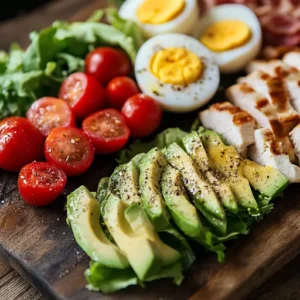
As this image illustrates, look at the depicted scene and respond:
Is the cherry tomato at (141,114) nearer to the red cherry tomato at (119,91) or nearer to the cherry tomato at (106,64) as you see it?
the red cherry tomato at (119,91)

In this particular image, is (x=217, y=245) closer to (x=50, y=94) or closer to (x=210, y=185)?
(x=210, y=185)

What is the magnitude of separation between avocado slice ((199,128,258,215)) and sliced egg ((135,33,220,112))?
1.19ft

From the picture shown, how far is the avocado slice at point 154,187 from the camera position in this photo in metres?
2.54

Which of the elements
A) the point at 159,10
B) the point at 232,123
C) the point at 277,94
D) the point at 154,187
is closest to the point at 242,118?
the point at 232,123

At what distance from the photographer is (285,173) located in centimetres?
291

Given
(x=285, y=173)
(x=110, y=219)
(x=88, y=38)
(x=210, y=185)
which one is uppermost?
(x=88, y=38)

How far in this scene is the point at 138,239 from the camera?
2404 mm

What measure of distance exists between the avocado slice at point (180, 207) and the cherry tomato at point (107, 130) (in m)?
0.59

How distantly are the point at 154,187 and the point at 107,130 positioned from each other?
2.35 feet

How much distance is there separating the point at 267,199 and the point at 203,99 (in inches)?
37.1

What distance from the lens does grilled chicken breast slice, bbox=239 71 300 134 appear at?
3.14 meters

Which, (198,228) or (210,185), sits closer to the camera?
(198,228)

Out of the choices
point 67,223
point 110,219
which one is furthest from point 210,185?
point 67,223

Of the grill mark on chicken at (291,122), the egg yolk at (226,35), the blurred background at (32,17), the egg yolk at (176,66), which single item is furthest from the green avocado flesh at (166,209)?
the blurred background at (32,17)
